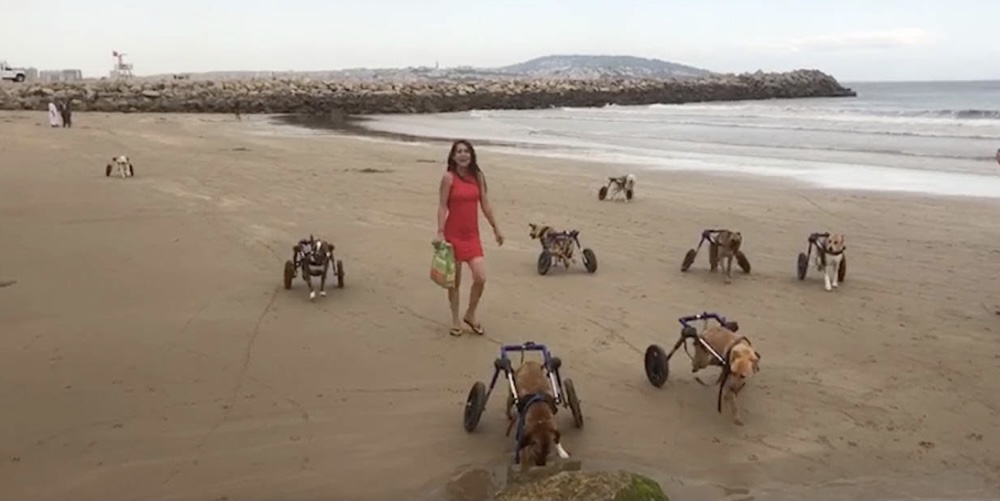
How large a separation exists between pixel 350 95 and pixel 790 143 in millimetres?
32288

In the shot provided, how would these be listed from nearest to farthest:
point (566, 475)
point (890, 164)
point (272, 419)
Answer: point (566, 475), point (272, 419), point (890, 164)

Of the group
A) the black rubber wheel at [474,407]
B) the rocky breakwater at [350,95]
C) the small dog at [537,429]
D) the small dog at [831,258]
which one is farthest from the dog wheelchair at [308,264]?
the rocky breakwater at [350,95]

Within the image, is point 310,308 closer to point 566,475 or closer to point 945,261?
point 566,475

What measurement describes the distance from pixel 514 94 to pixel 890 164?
141 ft

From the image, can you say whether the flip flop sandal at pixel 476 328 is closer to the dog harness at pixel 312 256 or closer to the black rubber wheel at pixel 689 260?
the dog harness at pixel 312 256

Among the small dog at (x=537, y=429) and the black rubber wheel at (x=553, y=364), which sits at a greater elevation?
A: the black rubber wheel at (x=553, y=364)

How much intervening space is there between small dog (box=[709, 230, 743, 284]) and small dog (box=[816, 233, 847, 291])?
777 millimetres

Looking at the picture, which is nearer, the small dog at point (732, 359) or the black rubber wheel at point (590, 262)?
the small dog at point (732, 359)

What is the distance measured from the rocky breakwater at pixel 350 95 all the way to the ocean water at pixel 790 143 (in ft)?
23.1

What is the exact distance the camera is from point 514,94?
62.2 m

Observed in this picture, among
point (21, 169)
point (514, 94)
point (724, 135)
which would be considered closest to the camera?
point (21, 169)

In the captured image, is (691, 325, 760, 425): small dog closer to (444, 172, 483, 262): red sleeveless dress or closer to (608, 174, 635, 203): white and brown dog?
(444, 172, 483, 262): red sleeveless dress

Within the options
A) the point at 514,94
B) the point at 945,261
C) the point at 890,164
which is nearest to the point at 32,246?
the point at 945,261

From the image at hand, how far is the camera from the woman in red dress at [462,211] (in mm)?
6633
